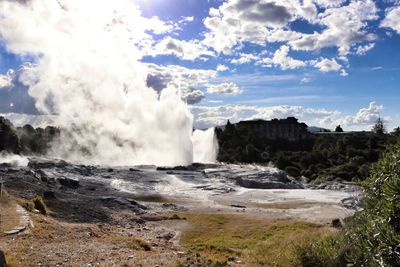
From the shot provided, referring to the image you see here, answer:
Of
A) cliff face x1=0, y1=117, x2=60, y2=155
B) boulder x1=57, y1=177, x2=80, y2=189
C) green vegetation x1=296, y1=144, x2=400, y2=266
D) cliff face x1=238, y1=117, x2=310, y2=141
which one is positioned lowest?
boulder x1=57, y1=177, x2=80, y2=189

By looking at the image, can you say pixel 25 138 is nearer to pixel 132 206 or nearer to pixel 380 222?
pixel 132 206

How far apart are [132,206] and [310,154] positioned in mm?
79798

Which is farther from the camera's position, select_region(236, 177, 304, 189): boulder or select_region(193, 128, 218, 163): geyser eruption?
select_region(193, 128, 218, 163): geyser eruption

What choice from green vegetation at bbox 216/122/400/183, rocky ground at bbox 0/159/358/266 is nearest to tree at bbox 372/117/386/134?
green vegetation at bbox 216/122/400/183

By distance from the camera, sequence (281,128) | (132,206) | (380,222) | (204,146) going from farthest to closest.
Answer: (281,128), (204,146), (132,206), (380,222)

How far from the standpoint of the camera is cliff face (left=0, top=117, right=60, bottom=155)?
105875 mm

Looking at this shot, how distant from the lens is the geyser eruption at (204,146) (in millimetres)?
124375

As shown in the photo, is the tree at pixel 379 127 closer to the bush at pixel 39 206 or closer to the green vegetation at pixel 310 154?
the green vegetation at pixel 310 154

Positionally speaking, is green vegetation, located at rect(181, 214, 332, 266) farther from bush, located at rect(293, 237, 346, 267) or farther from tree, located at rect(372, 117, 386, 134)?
tree, located at rect(372, 117, 386, 134)

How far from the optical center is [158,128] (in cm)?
11281

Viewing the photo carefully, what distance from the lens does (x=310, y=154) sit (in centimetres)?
12050

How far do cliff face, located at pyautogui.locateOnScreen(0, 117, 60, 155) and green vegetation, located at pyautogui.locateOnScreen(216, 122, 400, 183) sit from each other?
5238cm

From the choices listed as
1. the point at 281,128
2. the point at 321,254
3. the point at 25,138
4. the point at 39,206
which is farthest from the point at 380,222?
the point at 281,128

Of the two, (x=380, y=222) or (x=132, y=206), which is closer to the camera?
(x=380, y=222)
